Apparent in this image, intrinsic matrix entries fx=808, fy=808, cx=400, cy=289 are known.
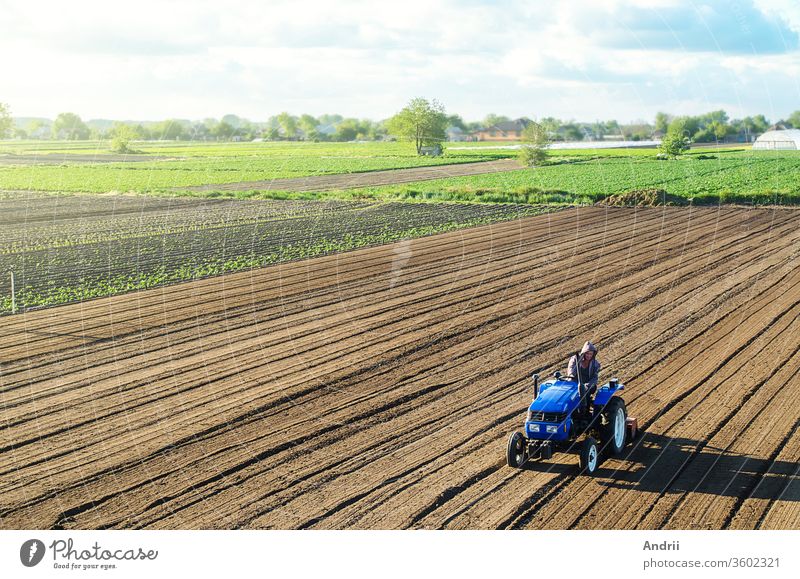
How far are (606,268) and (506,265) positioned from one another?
2.52 meters

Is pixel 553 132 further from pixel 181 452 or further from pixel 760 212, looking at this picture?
pixel 760 212

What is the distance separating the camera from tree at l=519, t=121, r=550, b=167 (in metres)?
10.8

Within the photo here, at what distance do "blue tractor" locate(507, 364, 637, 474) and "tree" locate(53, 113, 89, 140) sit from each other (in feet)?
26.7

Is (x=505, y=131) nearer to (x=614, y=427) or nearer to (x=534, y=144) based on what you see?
(x=534, y=144)

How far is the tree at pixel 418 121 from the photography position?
10.6 m

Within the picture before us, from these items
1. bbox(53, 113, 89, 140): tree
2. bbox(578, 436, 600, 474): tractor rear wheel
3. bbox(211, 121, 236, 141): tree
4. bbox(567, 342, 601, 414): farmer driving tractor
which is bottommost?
bbox(578, 436, 600, 474): tractor rear wheel

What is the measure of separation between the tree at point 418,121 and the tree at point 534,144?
114cm

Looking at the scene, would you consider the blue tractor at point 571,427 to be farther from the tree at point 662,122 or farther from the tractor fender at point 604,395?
the tree at point 662,122

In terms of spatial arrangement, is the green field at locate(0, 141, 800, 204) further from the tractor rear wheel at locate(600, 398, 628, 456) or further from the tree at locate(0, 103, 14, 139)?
the tractor rear wheel at locate(600, 398, 628, 456)

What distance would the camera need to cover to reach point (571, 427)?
9.10m

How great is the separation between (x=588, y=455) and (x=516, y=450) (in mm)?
779

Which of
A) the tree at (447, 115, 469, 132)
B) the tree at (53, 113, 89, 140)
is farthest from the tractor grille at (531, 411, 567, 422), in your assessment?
the tree at (53, 113, 89, 140)

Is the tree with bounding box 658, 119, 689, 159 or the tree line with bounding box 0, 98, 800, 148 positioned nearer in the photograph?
→ the tree line with bounding box 0, 98, 800, 148
